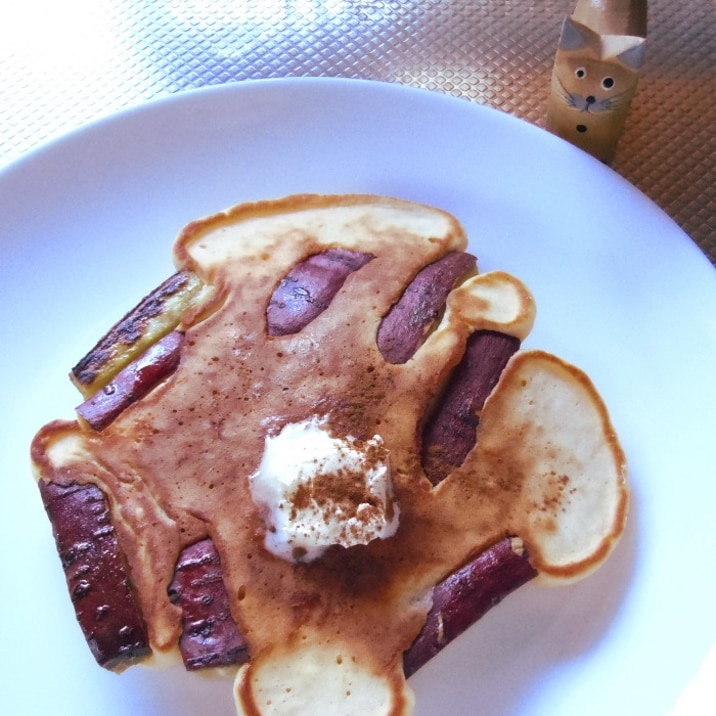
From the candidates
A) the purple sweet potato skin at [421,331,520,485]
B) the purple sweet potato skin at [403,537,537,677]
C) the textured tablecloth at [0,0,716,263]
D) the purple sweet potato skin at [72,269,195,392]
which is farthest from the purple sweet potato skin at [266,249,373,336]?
the textured tablecloth at [0,0,716,263]

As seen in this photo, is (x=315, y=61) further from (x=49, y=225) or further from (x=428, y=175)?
(x=49, y=225)

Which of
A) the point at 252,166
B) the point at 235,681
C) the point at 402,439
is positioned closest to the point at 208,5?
the point at 252,166

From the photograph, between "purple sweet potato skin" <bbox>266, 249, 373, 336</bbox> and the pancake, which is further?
"purple sweet potato skin" <bbox>266, 249, 373, 336</bbox>

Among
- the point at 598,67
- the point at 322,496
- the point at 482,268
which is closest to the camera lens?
the point at 322,496

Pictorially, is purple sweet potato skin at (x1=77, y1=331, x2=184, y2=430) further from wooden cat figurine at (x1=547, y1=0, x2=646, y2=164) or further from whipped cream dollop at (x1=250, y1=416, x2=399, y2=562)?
wooden cat figurine at (x1=547, y1=0, x2=646, y2=164)

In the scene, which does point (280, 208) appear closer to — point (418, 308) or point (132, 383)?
point (418, 308)

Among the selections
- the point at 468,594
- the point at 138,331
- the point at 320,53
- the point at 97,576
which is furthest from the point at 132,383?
the point at 320,53
